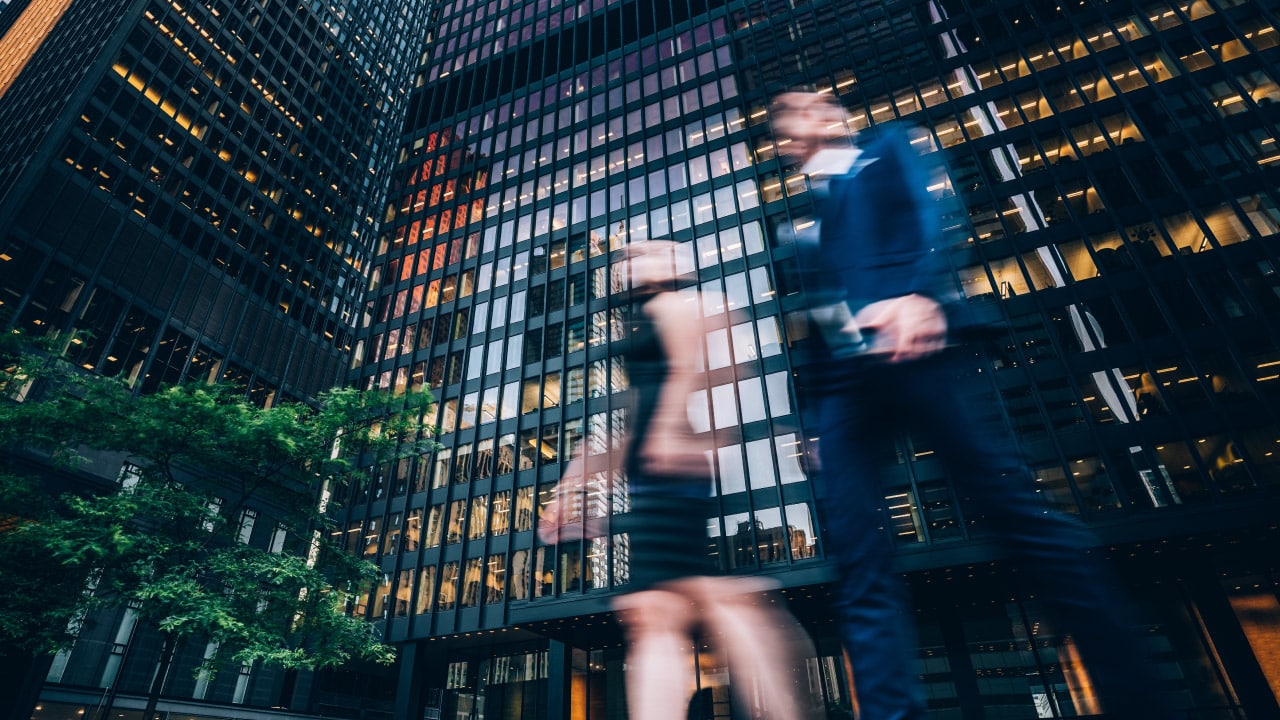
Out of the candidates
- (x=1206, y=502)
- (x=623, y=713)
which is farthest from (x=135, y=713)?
(x=1206, y=502)

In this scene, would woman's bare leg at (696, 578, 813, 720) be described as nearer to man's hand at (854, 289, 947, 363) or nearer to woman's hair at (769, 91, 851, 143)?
man's hand at (854, 289, 947, 363)

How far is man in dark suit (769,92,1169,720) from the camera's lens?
6.73 ft

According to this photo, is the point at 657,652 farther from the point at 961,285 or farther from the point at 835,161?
the point at 961,285

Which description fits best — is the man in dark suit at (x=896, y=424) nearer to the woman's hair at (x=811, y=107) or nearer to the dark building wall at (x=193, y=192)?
the woman's hair at (x=811, y=107)

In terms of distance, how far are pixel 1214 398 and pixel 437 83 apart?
182 feet

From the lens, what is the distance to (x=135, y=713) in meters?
24.8

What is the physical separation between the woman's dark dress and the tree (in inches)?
602

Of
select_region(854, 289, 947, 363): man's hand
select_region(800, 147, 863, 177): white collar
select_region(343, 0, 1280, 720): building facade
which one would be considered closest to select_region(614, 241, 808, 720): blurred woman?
select_region(800, 147, 863, 177): white collar

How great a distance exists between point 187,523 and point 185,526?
32 centimetres

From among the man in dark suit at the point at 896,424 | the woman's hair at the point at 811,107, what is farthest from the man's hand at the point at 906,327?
the woman's hair at the point at 811,107

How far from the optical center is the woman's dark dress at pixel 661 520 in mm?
3348

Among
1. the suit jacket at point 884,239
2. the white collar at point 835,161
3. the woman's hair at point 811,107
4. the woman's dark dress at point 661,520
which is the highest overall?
the woman's hair at point 811,107

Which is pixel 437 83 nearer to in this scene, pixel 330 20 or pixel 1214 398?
pixel 330 20

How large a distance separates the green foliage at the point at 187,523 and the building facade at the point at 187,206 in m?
8.84
